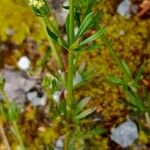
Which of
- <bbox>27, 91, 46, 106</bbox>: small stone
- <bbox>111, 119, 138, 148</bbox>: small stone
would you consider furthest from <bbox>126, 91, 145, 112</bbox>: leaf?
<bbox>27, 91, 46, 106</bbox>: small stone

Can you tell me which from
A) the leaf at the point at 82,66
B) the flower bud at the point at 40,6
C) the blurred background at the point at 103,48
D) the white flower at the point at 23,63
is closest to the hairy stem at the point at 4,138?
the blurred background at the point at 103,48

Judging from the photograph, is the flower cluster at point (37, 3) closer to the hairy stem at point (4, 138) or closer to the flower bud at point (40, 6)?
the flower bud at point (40, 6)

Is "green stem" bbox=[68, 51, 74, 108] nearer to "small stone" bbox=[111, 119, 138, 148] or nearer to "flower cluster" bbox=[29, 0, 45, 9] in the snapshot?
"flower cluster" bbox=[29, 0, 45, 9]

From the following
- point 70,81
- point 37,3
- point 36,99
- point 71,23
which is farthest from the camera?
point 36,99

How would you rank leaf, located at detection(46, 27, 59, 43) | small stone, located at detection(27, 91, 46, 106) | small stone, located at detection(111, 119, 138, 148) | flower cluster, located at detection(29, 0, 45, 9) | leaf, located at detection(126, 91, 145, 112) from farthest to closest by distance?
small stone, located at detection(27, 91, 46, 106), small stone, located at detection(111, 119, 138, 148), leaf, located at detection(126, 91, 145, 112), leaf, located at detection(46, 27, 59, 43), flower cluster, located at detection(29, 0, 45, 9)

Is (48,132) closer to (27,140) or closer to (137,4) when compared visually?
(27,140)

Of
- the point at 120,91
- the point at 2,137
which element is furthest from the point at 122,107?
the point at 2,137

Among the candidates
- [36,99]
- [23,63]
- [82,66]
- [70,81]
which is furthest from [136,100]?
[23,63]

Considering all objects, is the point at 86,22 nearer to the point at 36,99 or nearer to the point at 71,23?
the point at 71,23
